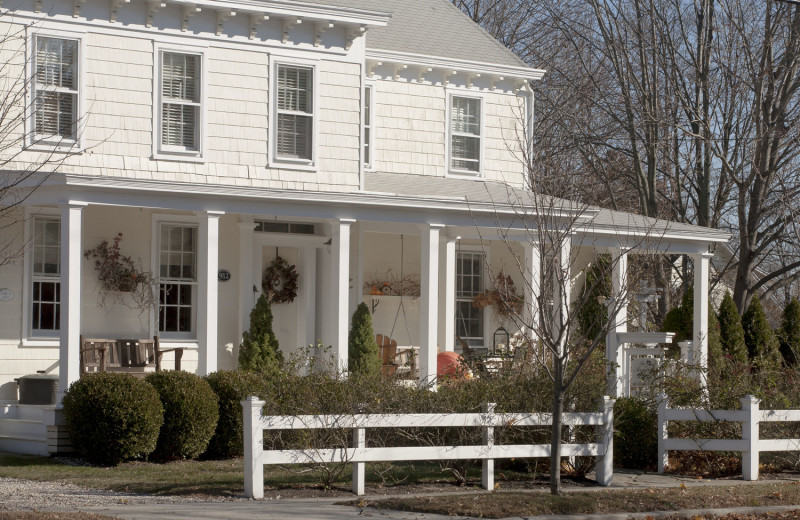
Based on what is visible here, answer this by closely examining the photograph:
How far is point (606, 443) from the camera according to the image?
41.9ft

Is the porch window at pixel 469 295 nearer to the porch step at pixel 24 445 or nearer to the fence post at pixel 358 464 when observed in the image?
the porch step at pixel 24 445

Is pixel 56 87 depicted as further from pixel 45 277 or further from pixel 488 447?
pixel 488 447

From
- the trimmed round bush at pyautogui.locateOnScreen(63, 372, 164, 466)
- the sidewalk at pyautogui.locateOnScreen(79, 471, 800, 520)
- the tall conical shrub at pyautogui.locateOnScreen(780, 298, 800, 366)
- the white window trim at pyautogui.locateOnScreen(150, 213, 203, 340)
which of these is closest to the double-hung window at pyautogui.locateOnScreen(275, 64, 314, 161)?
the white window trim at pyautogui.locateOnScreen(150, 213, 203, 340)

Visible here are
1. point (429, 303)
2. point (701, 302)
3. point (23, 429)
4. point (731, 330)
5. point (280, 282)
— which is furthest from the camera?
point (731, 330)

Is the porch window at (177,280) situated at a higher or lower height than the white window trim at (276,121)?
lower

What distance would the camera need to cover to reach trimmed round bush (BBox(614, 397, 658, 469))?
1396 centimetres

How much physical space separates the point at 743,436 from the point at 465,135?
10.6 metres

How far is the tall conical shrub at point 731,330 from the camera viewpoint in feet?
77.2

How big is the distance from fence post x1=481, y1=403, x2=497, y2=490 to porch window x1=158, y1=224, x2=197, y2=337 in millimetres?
8074

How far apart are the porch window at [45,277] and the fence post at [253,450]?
736 centimetres

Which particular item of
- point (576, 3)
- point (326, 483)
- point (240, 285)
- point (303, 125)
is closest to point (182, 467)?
point (326, 483)

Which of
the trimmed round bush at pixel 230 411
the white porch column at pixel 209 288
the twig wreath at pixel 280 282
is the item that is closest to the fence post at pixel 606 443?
the trimmed round bush at pixel 230 411

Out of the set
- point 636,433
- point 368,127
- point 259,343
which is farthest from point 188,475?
point 368,127

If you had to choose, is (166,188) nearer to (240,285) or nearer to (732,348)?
(240,285)
